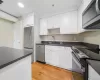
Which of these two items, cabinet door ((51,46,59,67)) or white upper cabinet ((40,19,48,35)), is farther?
white upper cabinet ((40,19,48,35))

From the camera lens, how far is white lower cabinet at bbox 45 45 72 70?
243 cm

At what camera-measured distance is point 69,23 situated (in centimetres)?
277

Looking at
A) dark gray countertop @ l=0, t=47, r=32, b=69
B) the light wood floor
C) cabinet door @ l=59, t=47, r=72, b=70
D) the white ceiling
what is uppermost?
the white ceiling

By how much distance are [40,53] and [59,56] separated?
0.99 m

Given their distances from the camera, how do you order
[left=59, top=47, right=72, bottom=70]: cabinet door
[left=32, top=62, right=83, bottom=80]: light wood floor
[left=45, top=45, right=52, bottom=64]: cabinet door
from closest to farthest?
[left=32, top=62, right=83, bottom=80]: light wood floor
[left=59, top=47, right=72, bottom=70]: cabinet door
[left=45, top=45, right=52, bottom=64]: cabinet door

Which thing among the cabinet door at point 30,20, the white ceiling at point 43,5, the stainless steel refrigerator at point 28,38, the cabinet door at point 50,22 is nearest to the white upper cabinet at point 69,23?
the white ceiling at point 43,5

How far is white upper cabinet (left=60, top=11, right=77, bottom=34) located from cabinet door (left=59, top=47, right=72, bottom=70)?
80 cm

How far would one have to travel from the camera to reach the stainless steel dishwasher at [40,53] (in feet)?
10.0

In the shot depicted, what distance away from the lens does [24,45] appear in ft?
10.9

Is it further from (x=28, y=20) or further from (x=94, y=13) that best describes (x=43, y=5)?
(x=94, y=13)

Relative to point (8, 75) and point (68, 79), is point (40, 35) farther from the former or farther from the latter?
point (8, 75)

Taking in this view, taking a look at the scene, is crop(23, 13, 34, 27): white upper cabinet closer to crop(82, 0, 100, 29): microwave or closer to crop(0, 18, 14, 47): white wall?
crop(0, 18, 14, 47): white wall

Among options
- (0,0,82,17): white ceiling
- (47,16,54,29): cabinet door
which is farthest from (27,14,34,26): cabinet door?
(47,16,54,29): cabinet door

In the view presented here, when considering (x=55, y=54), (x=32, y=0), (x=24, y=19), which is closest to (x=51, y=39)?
(x=55, y=54)
